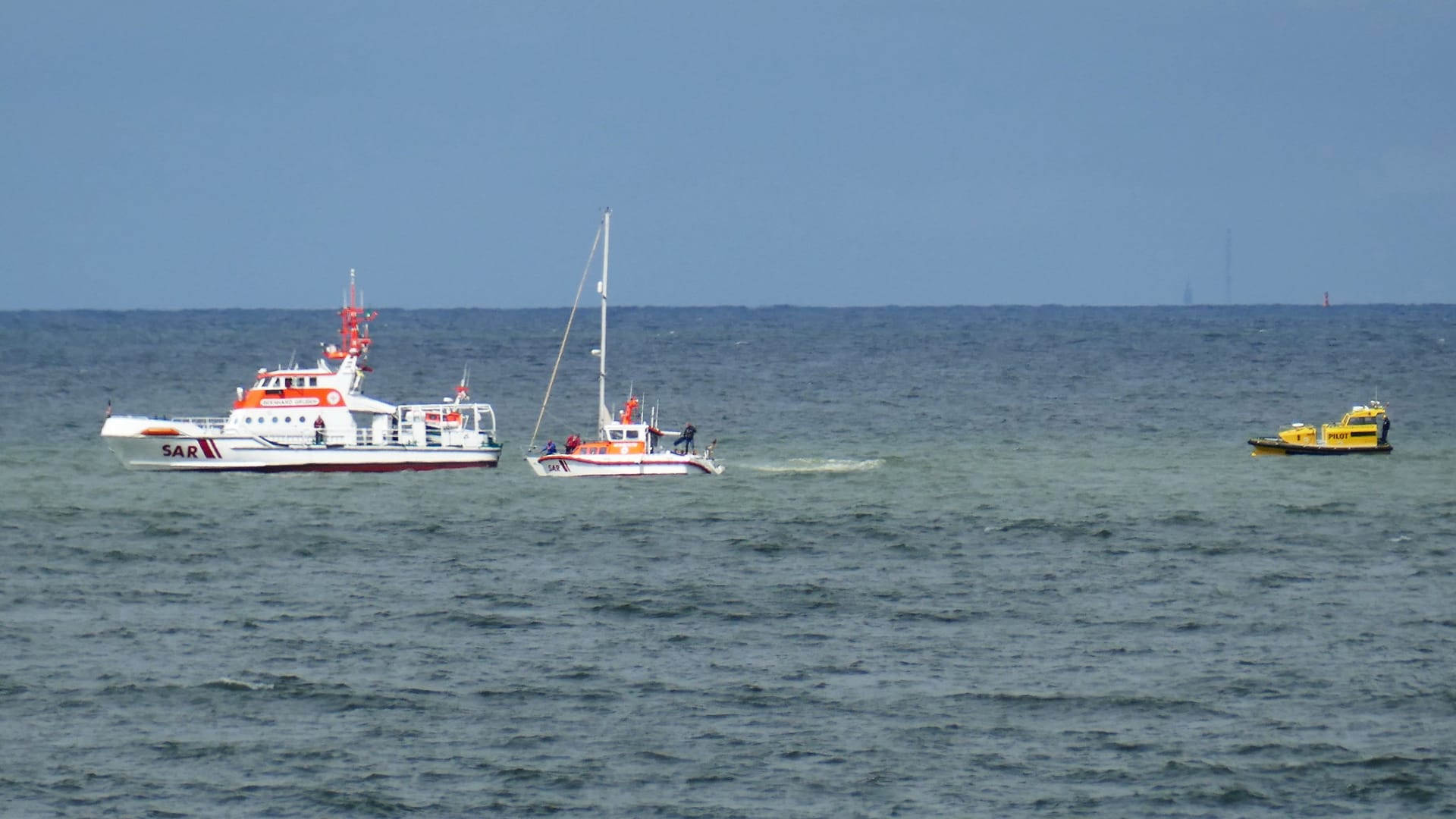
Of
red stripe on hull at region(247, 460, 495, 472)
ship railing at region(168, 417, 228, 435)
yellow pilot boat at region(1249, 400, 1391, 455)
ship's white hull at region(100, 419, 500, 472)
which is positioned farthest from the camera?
yellow pilot boat at region(1249, 400, 1391, 455)

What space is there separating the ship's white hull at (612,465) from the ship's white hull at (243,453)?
4.46 meters

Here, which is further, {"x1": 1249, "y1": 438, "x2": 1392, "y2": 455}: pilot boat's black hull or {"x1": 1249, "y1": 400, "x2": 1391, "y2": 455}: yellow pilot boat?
{"x1": 1249, "y1": 400, "x2": 1391, "y2": 455}: yellow pilot boat

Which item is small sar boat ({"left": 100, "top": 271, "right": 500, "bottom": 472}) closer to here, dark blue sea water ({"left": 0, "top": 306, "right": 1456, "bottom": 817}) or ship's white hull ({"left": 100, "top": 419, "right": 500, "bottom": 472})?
ship's white hull ({"left": 100, "top": 419, "right": 500, "bottom": 472})

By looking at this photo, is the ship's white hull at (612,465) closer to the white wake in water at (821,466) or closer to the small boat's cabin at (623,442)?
the small boat's cabin at (623,442)

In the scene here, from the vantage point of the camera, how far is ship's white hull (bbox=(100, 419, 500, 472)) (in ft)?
218

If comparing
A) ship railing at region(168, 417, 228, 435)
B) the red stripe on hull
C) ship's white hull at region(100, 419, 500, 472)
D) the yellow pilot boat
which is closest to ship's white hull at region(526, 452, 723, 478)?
the red stripe on hull

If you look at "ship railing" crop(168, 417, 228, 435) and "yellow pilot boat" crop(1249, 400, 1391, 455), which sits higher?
"ship railing" crop(168, 417, 228, 435)

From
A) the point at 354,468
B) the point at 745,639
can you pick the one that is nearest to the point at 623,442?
the point at 354,468

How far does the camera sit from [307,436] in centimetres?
6738

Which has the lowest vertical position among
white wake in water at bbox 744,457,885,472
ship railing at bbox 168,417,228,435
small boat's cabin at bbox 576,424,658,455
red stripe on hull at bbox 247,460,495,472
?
white wake in water at bbox 744,457,885,472

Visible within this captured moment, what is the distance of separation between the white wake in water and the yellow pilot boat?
14.9 meters

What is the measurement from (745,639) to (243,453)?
33.5 m

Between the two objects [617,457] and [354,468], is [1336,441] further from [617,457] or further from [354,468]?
[354,468]

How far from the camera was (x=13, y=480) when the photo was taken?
64438mm
